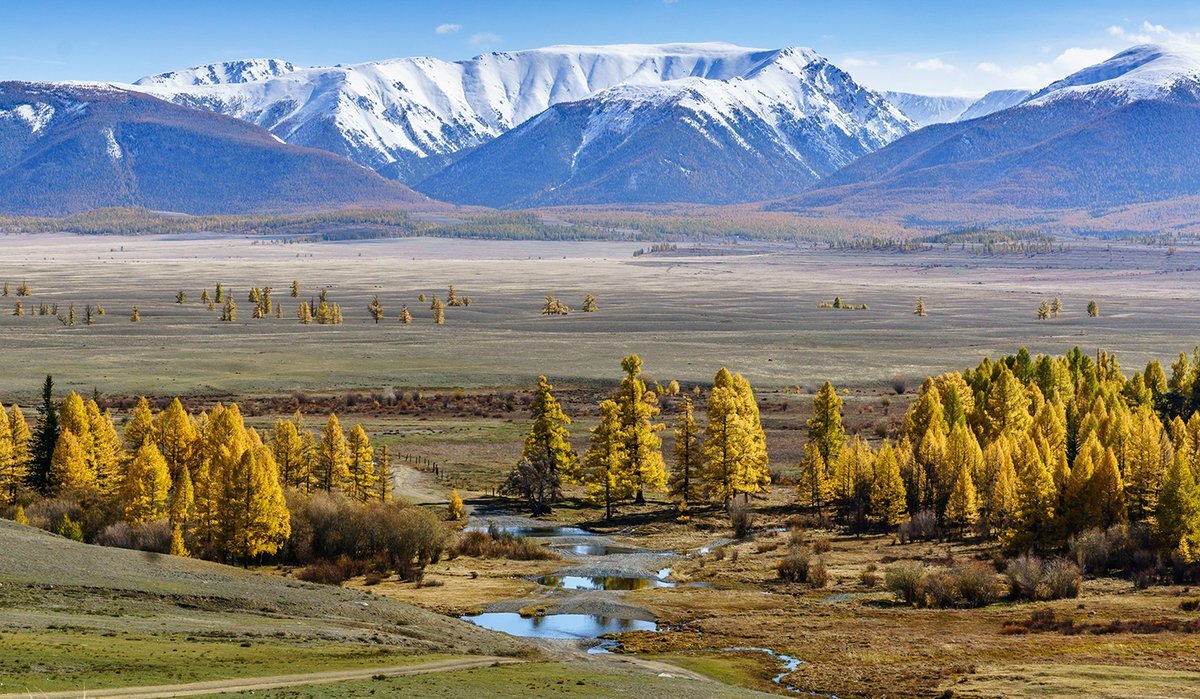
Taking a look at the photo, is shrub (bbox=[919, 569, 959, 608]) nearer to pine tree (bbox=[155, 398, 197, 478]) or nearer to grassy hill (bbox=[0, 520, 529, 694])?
grassy hill (bbox=[0, 520, 529, 694])

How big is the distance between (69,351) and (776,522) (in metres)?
108

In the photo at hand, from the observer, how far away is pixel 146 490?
65062 millimetres

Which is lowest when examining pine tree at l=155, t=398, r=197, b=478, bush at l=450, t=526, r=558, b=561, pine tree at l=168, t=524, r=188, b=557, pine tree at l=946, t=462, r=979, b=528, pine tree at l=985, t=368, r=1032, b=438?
bush at l=450, t=526, r=558, b=561

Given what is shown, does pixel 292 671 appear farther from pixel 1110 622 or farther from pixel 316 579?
pixel 1110 622

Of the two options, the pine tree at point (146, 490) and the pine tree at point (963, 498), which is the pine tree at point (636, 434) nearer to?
the pine tree at point (963, 498)

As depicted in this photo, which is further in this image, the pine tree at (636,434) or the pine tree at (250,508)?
the pine tree at (636,434)

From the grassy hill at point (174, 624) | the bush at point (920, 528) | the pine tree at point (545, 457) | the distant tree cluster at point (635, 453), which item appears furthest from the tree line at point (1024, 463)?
the grassy hill at point (174, 624)

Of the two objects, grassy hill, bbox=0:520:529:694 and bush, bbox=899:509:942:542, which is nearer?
grassy hill, bbox=0:520:529:694

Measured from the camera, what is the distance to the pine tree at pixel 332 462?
7700cm

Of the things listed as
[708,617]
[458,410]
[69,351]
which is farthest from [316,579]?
[69,351]

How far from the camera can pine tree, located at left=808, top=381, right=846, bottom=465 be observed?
81.9 meters

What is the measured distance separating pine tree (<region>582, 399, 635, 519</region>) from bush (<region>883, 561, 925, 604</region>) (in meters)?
23.8

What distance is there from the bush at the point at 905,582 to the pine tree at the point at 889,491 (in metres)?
16.3

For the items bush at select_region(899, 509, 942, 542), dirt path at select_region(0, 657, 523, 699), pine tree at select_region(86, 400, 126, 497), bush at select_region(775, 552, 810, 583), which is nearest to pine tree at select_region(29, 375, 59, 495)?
pine tree at select_region(86, 400, 126, 497)
